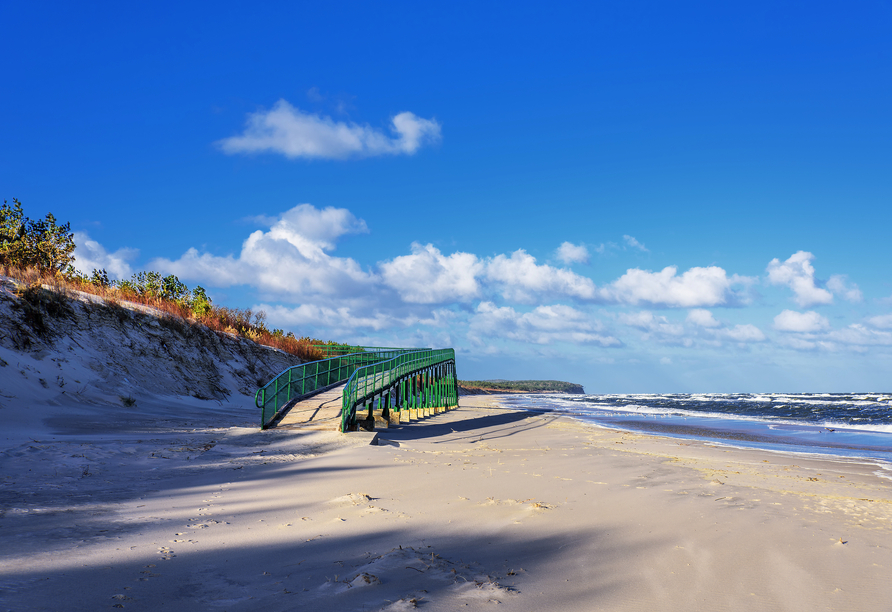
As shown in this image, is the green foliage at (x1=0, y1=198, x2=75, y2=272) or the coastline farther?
the green foliage at (x1=0, y1=198, x2=75, y2=272)

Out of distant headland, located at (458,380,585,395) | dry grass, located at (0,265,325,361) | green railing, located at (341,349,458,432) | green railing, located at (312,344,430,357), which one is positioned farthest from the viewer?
distant headland, located at (458,380,585,395)

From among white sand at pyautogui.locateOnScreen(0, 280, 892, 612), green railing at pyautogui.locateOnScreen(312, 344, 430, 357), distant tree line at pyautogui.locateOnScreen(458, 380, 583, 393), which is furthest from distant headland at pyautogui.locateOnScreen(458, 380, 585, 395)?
white sand at pyautogui.locateOnScreen(0, 280, 892, 612)

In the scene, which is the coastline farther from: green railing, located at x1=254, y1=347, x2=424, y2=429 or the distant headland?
the distant headland

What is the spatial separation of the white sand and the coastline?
2cm

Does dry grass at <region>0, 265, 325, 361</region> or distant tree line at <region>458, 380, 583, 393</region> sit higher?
dry grass at <region>0, 265, 325, 361</region>

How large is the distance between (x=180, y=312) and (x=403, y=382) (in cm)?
1084

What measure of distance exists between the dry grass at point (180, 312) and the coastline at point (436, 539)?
1219 centimetres


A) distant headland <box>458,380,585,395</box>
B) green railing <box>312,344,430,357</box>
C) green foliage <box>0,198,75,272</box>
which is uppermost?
green foliage <box>0,198,75,272</box>

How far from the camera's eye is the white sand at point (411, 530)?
345 cm

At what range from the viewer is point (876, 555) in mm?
4684

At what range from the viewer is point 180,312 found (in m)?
21.9

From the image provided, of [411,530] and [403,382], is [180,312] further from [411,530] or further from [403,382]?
[411,530]

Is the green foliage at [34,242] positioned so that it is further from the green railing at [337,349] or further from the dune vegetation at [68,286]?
the green railing at [337,349]

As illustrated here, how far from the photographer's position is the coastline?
3414 millimetres
